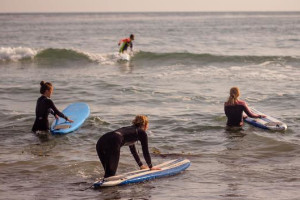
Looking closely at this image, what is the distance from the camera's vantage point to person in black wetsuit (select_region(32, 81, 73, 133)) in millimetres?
11820

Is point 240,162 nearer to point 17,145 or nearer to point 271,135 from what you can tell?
point 271,135

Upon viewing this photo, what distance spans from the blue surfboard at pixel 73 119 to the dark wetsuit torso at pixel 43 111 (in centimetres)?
28

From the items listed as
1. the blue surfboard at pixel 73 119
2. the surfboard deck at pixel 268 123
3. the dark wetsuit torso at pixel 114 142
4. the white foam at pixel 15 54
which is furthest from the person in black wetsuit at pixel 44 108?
the white foam at pixel 15 54

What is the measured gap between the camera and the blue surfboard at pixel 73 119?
1280 centimetres

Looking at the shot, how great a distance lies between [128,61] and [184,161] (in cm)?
2061

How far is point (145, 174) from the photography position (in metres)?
9.16

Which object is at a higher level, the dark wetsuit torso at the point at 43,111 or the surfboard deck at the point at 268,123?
the dark wetsuit torso at the point at 43,111

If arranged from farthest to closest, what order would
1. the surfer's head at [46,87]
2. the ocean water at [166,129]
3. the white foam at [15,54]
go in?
the white foam at [15,54] → the surfer's head at [46,87] → the ocean water at [166,129]

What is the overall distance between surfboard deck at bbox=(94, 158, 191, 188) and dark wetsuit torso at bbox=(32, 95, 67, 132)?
3.31 metres

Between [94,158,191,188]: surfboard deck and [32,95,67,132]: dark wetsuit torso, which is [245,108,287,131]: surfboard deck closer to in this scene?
[94,158,191,188]: surfboard deck

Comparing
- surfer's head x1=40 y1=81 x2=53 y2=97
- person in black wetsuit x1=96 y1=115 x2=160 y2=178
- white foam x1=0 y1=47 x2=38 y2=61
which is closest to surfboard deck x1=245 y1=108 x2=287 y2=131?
surfer's head x1=40 y1=81 x2=53 y2=97

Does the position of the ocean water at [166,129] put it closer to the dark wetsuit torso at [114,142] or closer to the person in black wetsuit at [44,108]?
the person in black wetsuit at [44,108]

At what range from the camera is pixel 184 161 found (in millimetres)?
10078

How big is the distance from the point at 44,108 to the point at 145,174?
392 cm
